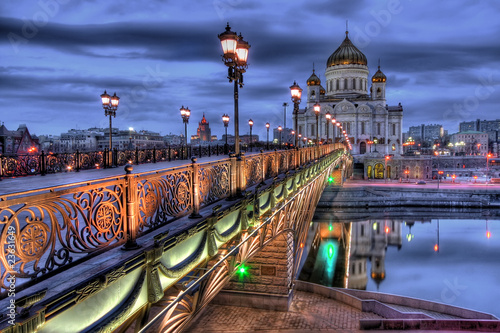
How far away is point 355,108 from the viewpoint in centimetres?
8925

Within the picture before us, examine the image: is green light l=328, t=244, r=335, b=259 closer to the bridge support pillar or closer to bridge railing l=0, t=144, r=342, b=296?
the bridge support pillar

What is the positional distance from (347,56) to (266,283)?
8685 centimetres

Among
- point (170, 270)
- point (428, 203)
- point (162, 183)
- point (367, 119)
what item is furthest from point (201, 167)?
point (367, 119)

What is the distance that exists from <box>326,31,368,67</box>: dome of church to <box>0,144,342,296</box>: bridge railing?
300ft

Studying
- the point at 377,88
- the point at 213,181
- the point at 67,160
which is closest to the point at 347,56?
the point at 377,88

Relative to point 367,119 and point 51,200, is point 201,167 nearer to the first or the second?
point 51,200

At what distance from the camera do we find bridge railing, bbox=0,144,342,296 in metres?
3.32

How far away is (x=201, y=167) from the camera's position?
682cm

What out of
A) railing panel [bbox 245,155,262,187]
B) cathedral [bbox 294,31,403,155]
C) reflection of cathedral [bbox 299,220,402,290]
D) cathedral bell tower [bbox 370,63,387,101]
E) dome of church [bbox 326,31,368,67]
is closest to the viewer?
railing panel [bbox 245,155,262,187]

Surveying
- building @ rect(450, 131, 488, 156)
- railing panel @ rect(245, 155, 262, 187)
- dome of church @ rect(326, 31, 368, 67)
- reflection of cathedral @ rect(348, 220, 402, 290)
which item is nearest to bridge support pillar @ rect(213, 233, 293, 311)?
railing panel @ rect(245, 155, 262, 187)

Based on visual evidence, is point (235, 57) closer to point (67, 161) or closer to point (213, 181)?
point (213, 181)

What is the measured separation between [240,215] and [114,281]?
397cm

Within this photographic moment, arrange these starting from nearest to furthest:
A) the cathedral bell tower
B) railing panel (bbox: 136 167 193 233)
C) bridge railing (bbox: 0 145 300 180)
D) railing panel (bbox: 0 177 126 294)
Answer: railing panel (bbox: 0 177 126 294) → railing panel (bbox: 136 167 193 233) → bridge railing (bbox: 0 145 300 180) → the cathedral bell tower

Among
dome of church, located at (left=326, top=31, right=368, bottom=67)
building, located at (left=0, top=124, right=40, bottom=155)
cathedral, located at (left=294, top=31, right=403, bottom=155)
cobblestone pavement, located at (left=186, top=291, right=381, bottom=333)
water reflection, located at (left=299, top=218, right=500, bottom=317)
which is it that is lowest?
water reflection, located at (left=299, top=218, right=500, bottom=317)
